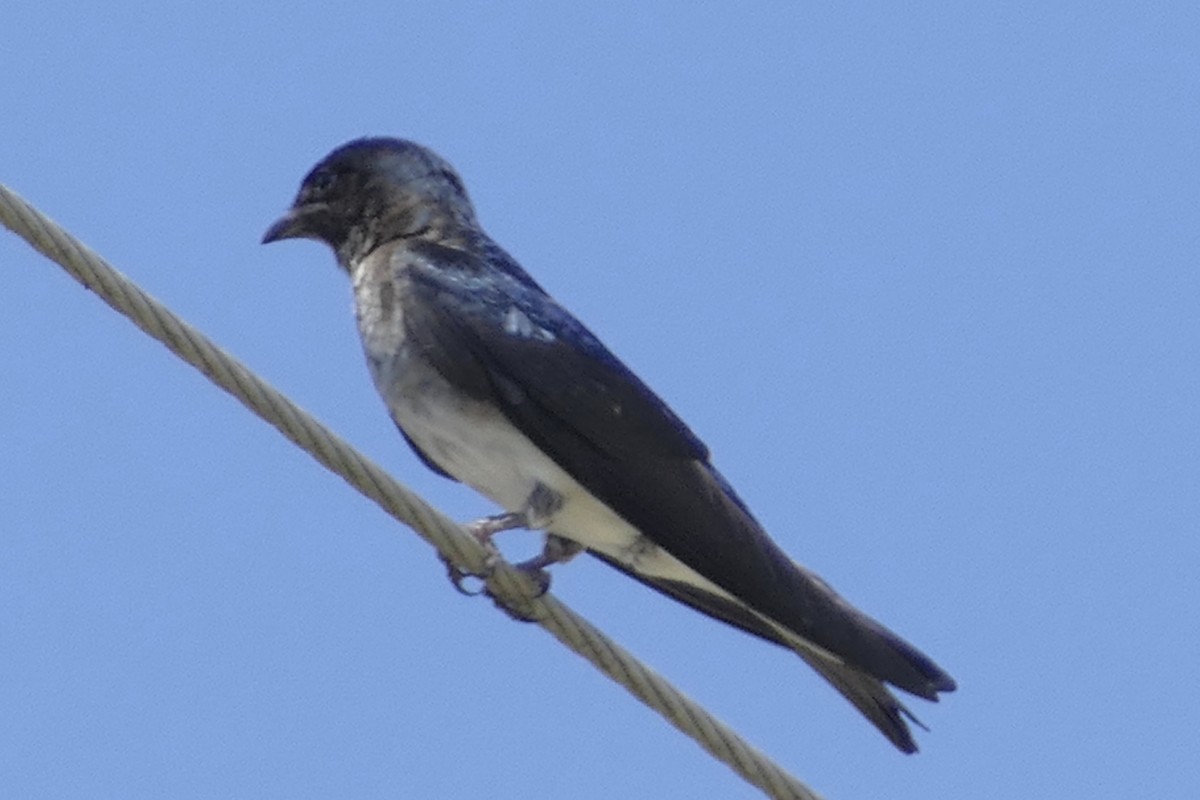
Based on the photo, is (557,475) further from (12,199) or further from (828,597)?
(12,199)

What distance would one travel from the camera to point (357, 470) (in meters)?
5.14

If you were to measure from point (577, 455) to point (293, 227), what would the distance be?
1558 millimetres

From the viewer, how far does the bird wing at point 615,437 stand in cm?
633

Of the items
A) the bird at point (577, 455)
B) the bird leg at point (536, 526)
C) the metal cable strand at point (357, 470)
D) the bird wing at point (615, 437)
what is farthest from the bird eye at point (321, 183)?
the metal cable strand at point (357, 470)

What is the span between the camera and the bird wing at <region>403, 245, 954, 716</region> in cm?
633

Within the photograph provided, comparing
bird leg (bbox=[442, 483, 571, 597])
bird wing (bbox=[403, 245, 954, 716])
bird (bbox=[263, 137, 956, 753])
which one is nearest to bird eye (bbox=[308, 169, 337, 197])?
bird (bbox=[263, 137, 956, 753])

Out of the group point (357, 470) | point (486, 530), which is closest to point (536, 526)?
point (486, 530)

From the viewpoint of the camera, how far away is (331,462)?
512cm

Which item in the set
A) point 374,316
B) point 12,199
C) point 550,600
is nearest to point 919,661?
point 550,600

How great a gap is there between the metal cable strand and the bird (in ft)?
3.09

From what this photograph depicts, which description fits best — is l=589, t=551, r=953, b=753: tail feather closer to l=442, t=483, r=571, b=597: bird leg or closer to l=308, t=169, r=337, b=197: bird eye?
l=442, t=483, r=571, b=597: bird leg

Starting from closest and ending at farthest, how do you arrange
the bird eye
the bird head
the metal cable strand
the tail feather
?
the metal cable strand, the tail feather, the bird head, the bird eye

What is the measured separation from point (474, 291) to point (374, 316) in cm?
26

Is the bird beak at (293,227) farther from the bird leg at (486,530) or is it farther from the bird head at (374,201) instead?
the bird leg at (486,530)
